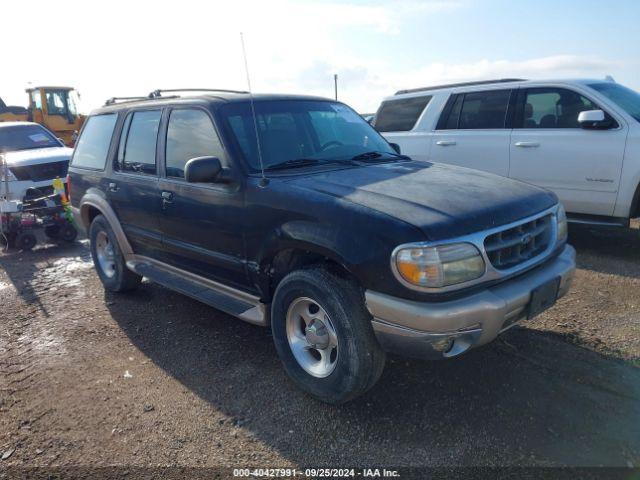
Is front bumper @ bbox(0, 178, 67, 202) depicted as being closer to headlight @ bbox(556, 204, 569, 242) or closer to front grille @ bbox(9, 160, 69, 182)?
front grille @ bbox(9, 160, 69, 182)

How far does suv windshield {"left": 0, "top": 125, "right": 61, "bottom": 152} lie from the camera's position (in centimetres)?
1024

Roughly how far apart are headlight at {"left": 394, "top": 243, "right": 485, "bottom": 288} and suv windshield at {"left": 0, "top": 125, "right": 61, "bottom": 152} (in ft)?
33.3

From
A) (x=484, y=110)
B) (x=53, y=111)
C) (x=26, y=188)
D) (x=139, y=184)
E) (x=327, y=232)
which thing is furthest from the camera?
(x=53, y=111)

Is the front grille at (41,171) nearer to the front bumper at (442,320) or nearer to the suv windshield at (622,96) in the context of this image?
the front bumper at (442,320)

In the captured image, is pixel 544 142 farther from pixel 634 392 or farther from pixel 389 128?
pixel 634 392

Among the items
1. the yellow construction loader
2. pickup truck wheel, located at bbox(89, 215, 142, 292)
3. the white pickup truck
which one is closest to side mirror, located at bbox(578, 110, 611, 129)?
the white pickup truck

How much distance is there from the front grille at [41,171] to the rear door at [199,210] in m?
5.76

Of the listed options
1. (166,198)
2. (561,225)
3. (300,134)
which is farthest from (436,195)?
(166,198)

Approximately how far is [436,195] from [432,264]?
2.03 feet

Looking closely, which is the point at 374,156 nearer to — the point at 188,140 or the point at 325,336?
the point at 188,140

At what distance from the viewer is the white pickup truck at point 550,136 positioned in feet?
18.1

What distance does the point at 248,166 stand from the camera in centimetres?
348

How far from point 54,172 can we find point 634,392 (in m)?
9.29

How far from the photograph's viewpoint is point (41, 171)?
29.3 feet
